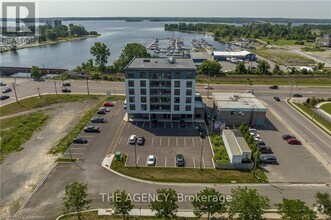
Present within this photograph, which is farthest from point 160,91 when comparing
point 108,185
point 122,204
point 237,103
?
point 122,204

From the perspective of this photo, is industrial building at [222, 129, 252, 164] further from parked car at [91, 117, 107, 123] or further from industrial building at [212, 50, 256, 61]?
industrial building at [212, 50, 256, 61]

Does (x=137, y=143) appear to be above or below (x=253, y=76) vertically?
below

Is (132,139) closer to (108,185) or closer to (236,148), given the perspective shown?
(108,185)

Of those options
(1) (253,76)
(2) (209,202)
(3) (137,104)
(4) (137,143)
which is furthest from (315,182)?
(1) (253,76)

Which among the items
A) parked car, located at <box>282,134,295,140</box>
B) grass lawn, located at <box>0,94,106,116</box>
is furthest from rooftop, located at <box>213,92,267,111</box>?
grass lawn, located at <box>0,94,106,116</box>

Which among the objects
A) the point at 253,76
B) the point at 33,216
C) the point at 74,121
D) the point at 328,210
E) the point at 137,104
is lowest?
the point at 33,216

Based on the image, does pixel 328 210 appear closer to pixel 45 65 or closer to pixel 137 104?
pixel 137 104
